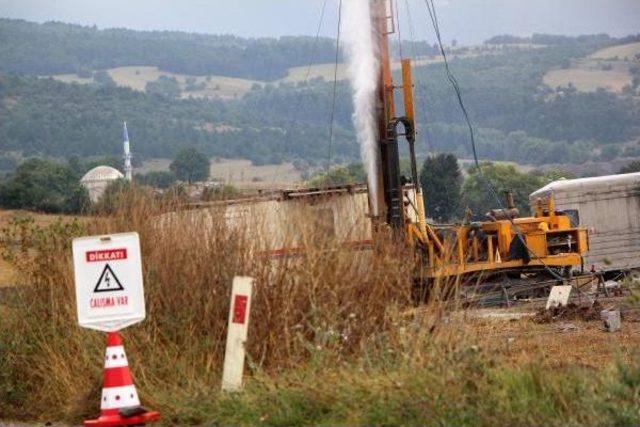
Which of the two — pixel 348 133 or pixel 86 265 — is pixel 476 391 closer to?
pixel 86 265

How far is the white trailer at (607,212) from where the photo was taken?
43562mm

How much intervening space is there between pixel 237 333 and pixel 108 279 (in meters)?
1.46

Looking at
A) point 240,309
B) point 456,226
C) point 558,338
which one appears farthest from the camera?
point 456,226

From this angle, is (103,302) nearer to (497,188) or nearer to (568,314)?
(568,314)

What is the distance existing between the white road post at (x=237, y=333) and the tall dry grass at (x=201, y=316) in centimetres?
24

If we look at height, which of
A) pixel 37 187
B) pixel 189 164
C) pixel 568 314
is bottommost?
pixel 568 314

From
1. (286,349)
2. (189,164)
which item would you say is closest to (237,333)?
(286,349)

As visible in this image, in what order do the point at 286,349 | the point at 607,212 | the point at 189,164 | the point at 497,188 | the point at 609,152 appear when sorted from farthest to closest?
1. the point at 609,152
2. the point at 189,164
3. the point at 497,188
4. the point at 607,212
5. the point at 286,349

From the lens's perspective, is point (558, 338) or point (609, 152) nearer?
point (558, 338)

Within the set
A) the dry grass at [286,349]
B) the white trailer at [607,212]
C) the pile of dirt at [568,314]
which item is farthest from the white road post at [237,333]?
the white trailer at [607,212]

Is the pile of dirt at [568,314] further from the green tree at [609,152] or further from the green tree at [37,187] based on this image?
the green tree at [609,152]

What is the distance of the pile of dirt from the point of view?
2684cm

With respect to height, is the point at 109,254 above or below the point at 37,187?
below

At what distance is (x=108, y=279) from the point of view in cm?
1280
